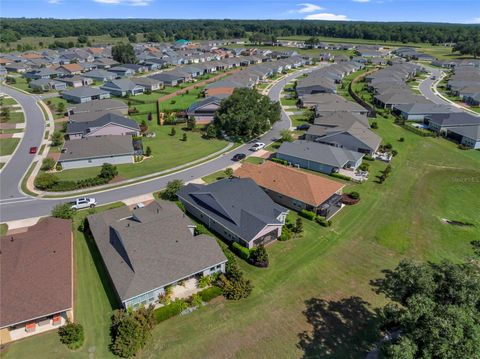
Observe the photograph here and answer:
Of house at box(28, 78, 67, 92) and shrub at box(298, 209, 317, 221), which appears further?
house at box(28, 78, 67, 92)

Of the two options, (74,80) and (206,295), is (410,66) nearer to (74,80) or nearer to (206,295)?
(74,80)

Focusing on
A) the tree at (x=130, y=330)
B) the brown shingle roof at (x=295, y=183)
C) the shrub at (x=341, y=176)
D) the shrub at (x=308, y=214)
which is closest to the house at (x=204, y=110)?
the brown shingle roof at (x=295, y=183)

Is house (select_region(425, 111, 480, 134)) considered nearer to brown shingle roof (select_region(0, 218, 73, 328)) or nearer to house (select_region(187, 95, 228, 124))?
house (select_region(187, 95, 228, 124))

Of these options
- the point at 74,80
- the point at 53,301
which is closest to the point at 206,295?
the point at 53,301

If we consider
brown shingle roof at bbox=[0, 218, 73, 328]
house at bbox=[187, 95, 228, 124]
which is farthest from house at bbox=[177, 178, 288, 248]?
house at bbox=[187, 95, 228, 124]

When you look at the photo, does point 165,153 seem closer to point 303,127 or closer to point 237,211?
point 237,211
